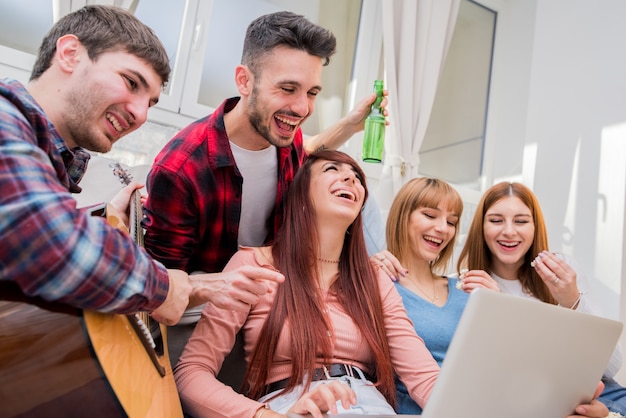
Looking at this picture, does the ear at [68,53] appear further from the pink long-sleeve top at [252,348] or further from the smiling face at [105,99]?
the pink long-sleeve top at [252,348]

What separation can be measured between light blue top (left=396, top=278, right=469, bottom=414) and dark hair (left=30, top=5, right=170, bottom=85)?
1.03 meters

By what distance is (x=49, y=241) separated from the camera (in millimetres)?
669

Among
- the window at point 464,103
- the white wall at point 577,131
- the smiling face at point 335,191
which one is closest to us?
the smiling face at point 335,191

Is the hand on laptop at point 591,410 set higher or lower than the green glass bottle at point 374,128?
lower

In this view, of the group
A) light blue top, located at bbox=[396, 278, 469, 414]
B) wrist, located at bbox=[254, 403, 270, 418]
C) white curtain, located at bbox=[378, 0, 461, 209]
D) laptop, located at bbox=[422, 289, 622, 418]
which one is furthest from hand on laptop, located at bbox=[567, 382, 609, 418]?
white curtain, located at bbox=[378, 0, 461, 209]

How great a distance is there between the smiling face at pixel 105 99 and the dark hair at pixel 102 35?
2cm

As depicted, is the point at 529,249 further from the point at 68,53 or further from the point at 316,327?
the point at 68,53

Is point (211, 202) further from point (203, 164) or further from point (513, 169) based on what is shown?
point (513, 169)

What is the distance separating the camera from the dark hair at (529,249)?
6.35ft

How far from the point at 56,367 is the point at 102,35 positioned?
681 millimetres

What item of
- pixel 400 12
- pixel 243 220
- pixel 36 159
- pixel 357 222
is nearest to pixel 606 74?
pixel 400 12

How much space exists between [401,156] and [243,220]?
1.63 m

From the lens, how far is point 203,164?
5.19ft

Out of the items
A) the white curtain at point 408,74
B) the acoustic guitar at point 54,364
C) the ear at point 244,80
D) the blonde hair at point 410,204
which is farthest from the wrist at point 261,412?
Answer: the white curtain at point 408,74
